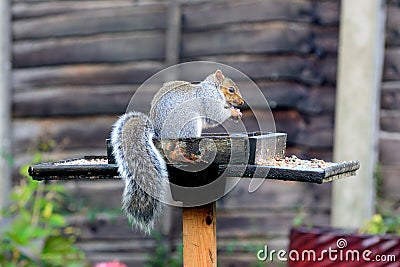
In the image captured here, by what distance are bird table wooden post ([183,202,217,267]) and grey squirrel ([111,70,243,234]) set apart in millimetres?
107

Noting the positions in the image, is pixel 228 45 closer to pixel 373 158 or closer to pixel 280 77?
pixel 280 77

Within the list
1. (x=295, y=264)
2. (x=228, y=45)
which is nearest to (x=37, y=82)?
(x=228, y=45)

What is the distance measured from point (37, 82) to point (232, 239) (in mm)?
1219

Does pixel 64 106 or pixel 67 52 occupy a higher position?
pixel 67 52

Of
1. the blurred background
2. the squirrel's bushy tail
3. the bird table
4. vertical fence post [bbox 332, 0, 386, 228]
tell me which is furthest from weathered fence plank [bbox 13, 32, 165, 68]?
the squirrel's bushy tail

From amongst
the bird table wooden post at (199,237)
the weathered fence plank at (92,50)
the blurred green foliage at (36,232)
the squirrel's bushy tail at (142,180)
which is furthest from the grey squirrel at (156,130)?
the weathered fence plank at (92,50)

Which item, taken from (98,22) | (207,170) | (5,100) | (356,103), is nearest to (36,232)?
(5,100)

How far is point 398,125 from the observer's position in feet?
10.3

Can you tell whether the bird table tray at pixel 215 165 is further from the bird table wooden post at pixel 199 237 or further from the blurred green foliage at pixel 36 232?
the blurred green foliage at pixel 36 232

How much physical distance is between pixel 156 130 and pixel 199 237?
24 centimetres

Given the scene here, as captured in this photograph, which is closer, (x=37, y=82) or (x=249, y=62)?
(x=249, y=62)

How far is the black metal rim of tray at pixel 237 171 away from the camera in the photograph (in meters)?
1.28

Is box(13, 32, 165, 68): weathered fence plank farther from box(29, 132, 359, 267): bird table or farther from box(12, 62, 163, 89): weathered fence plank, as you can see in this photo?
box(29, 132, 359, 267): bird table

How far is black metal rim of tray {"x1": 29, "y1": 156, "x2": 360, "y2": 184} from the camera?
4.19 feet
